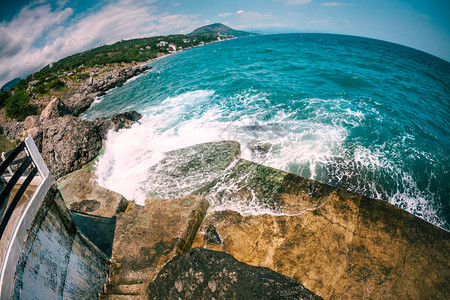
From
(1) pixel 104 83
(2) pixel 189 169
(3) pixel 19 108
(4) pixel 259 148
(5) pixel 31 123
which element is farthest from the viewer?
(1) pixel 104 83

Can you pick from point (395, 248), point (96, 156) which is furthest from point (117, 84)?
point (395, 248)

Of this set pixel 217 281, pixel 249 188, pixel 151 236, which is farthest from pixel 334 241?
pixel 151 236

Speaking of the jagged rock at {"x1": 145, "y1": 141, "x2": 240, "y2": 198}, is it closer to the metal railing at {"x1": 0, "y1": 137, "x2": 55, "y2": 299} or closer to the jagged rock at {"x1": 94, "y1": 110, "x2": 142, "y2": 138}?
the metal railing at {"x1": 0, "y1": 137, "x2": 55, "y2": 299}

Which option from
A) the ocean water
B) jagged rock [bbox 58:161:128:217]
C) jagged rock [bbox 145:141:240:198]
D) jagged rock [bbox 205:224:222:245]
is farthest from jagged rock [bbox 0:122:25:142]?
jagged rock [bbox 205:224:222:245]

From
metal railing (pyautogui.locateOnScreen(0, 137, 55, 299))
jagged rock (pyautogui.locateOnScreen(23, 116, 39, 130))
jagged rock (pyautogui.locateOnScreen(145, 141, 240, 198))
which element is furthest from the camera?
jagged rock (pyautogui.locateOnScreen(23, 116, 39, 130))

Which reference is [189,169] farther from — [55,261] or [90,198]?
[55,261]

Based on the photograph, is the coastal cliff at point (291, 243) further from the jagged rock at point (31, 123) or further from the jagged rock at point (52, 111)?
the jagged rock at point (31, 123)

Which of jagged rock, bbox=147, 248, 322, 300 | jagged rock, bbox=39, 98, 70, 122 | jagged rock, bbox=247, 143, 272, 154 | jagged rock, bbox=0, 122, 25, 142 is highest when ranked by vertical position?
jagged rock, bbox=147, 248, 322, 300
